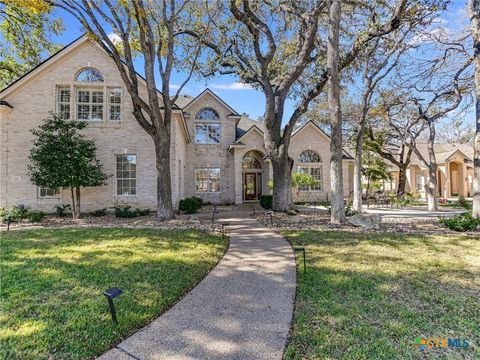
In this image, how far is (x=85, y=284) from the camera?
175 inches

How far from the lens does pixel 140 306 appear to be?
374 centimetres

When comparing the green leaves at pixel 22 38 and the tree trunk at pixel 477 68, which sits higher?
the green leaves at pixel 22 38

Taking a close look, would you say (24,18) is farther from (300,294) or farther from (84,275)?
(300,294)

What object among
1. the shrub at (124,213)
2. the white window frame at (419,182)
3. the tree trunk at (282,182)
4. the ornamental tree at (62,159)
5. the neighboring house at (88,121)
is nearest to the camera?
the ornamental tree at (62,159)

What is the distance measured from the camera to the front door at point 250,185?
2255 centimetres

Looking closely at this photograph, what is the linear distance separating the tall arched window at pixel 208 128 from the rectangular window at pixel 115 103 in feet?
24.4

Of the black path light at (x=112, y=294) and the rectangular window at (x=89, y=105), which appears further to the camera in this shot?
the rectangular window at (x=89, y=105)

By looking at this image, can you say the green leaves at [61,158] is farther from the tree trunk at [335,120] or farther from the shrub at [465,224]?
the shrub at [465,224]

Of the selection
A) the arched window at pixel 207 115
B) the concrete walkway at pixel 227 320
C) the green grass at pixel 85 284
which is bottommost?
the concrete walkway at pixel 227 320

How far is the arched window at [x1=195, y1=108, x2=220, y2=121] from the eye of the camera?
68.6ft

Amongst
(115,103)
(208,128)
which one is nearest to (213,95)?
(208,128)

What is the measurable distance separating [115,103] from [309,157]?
51.9 feet

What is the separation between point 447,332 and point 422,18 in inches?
534

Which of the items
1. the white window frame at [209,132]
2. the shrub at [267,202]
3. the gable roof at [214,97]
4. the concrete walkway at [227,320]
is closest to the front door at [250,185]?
the white window frame at [209,132]
